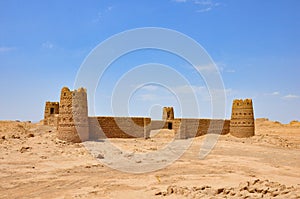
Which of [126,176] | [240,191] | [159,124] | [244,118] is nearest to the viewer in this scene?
[240,191]

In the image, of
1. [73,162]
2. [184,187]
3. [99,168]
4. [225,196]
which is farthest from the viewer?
[73,162]

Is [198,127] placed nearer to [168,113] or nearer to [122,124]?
[122,124]

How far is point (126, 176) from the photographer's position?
8734 mm

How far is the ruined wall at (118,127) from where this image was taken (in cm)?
1727

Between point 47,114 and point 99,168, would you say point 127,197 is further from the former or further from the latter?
point 47,114

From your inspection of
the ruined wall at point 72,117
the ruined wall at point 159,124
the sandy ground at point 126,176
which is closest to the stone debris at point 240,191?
the sandy ground at point 126,176

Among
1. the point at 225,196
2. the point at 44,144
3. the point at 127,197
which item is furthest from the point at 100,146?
the point at 225,196

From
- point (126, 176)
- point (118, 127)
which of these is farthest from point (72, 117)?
point (126, 176)

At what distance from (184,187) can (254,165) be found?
5.11 m

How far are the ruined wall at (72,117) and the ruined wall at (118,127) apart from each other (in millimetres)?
1896

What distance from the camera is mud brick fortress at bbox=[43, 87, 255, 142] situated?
14.5 metres

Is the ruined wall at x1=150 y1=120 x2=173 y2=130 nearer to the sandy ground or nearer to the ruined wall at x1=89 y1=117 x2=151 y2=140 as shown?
the ruined wall at x1=89 y1=117 x2=151 y2=140

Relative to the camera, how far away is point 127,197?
20.9 feet

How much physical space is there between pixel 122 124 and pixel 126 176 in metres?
10.3
